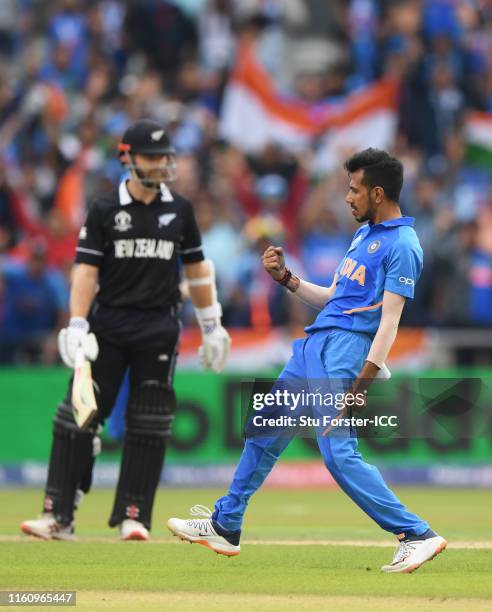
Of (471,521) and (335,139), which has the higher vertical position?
(335,139)

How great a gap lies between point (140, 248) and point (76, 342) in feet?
2.63

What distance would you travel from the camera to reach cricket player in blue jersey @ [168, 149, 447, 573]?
8.48 metres

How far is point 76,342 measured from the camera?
10.4 m

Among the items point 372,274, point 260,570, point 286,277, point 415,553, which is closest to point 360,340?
point 372,274

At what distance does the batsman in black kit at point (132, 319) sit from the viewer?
419 inches

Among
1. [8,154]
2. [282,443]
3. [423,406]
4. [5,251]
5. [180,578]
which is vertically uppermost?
[8,154]

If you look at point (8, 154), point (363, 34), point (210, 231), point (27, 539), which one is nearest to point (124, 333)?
point (27, 539)

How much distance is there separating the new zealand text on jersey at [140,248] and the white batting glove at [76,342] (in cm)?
56

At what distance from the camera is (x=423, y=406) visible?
11.7 meters

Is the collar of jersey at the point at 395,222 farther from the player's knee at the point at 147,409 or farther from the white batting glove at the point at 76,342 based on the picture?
the player's knee at the point at 147,409

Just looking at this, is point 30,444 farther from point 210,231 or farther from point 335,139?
point 335,139

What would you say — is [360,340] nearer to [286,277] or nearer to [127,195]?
[286,277]

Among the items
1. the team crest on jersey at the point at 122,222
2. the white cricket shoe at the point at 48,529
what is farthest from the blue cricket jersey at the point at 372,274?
the white cricket shoe at the point at 48,529

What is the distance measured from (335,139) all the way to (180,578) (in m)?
13.2
